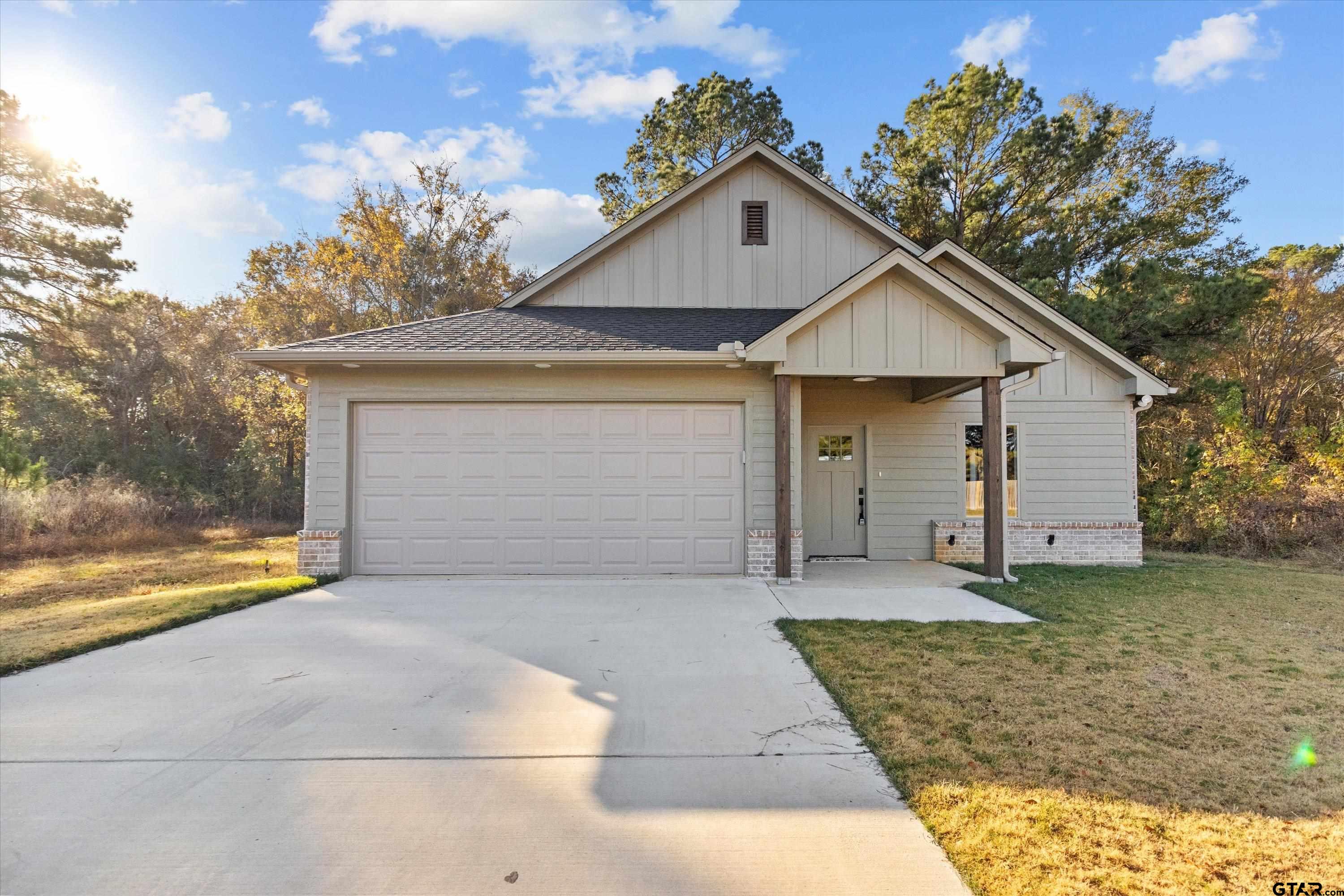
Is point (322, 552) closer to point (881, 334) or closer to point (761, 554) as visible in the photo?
point (761, 554)

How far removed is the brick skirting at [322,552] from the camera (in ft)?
27.1

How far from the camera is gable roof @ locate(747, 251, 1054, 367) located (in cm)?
754

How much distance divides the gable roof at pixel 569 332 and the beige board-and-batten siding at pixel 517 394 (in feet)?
1.16

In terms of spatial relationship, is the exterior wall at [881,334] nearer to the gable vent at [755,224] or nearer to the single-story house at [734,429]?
the single-story house at [734,429]

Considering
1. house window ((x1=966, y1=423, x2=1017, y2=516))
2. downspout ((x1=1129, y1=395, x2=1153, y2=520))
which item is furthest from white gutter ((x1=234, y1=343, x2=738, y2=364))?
downspout ((x1=1129, y1=395, x2=1153, y2=520))

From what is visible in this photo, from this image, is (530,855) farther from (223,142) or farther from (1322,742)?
(223,142)

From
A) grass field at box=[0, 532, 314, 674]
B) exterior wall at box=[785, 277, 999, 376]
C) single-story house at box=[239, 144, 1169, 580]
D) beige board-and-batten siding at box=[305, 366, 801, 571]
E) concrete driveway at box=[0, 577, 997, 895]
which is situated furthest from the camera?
beige board-and-batten siding at box=[305, 366, 801, 571]

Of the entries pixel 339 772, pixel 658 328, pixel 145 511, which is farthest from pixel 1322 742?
pixel 145 511

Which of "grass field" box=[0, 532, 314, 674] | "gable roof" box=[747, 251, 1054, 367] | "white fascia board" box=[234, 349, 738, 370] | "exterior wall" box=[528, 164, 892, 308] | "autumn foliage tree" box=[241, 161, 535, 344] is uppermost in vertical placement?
"autumn foliage tree" box=[241, 161, 535, 344]

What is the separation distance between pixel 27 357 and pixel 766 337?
21537mm

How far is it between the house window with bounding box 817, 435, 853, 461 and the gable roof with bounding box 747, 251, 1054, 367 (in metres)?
3.16

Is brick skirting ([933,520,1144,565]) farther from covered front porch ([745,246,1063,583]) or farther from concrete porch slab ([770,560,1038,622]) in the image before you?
covered front porch ([745,246,1063,583])

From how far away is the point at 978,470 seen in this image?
1031cm

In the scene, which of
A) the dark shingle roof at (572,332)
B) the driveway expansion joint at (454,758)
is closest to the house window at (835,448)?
the dark shingle roof at (572,332)
